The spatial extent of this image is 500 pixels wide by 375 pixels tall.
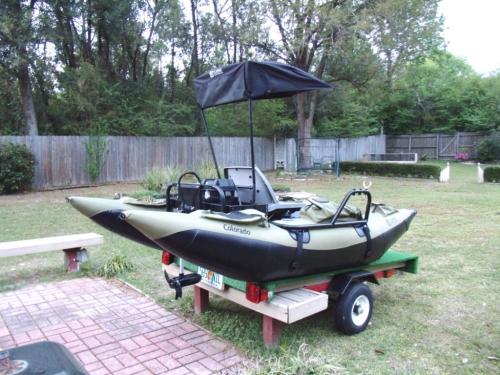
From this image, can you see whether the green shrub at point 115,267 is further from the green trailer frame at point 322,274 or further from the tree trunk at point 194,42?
the tree trunk at point 194,42

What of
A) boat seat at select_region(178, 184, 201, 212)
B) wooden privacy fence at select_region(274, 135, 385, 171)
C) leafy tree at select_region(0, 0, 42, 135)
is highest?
leafy tree at select_region(0, 0, 42, 135)

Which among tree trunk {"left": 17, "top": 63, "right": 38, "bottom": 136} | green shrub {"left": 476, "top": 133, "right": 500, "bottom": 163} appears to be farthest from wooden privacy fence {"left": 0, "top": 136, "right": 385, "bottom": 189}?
green shrub {"left": 476, "top": 133, "right": 500, "bottom": 163}

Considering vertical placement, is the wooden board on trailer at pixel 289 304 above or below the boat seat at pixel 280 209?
below

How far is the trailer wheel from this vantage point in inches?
130

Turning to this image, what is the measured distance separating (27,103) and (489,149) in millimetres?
21550

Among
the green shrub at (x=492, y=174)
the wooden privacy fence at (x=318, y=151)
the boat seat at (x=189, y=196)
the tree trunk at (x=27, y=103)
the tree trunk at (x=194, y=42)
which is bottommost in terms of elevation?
the green shrub at (x=492, y=174)

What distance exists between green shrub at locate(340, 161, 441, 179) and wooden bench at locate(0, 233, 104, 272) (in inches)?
541

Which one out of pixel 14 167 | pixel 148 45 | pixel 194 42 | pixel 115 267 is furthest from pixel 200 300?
pixel 194 42

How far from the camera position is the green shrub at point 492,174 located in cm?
1435

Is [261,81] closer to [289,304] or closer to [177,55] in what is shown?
[289,304]

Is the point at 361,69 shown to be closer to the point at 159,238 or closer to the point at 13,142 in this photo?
the point at 13,142

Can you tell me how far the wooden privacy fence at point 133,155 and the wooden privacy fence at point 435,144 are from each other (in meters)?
8.01

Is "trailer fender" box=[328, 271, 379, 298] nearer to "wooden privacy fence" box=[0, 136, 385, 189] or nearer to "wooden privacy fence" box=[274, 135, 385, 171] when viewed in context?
"wooden privacy fence" box=[0, 136, 385, 189]

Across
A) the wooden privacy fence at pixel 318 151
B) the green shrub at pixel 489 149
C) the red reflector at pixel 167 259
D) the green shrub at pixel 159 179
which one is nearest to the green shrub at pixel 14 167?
the green shrub at pixel 159 179
